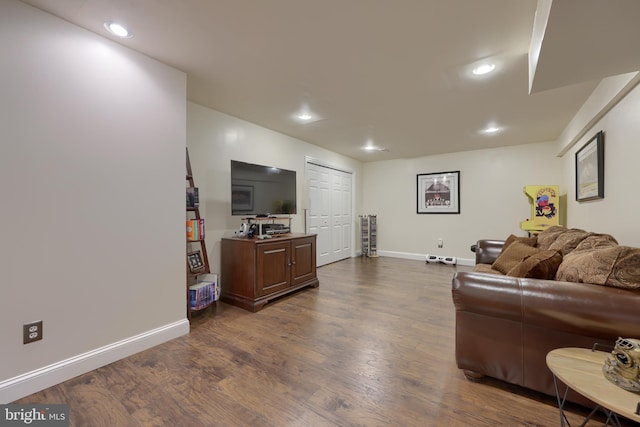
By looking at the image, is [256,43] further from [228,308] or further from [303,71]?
[228,308]

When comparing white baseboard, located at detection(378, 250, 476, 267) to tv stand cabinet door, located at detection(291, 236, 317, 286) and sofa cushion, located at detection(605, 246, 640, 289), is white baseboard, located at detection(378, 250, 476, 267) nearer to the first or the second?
tv stand cabinet door, located at detection(291, 236, 317, 286)

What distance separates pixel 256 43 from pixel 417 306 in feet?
9.78

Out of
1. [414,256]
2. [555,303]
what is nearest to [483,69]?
[555,303]

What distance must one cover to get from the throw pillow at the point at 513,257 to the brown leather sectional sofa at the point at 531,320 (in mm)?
718

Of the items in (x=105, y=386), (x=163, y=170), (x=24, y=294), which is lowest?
(x=105, y=386)

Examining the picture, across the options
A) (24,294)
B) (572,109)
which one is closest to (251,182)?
(24,294)

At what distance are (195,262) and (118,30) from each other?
2.00 m

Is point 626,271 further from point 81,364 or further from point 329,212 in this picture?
point 329,212

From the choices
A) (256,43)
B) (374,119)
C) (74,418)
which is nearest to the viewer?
(74,418)

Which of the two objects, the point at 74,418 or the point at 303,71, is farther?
the point at 303,71

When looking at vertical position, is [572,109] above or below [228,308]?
above

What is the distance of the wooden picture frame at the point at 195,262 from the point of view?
269 centimetres

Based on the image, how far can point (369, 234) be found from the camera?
6270 mm

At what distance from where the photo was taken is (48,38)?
167 cm
